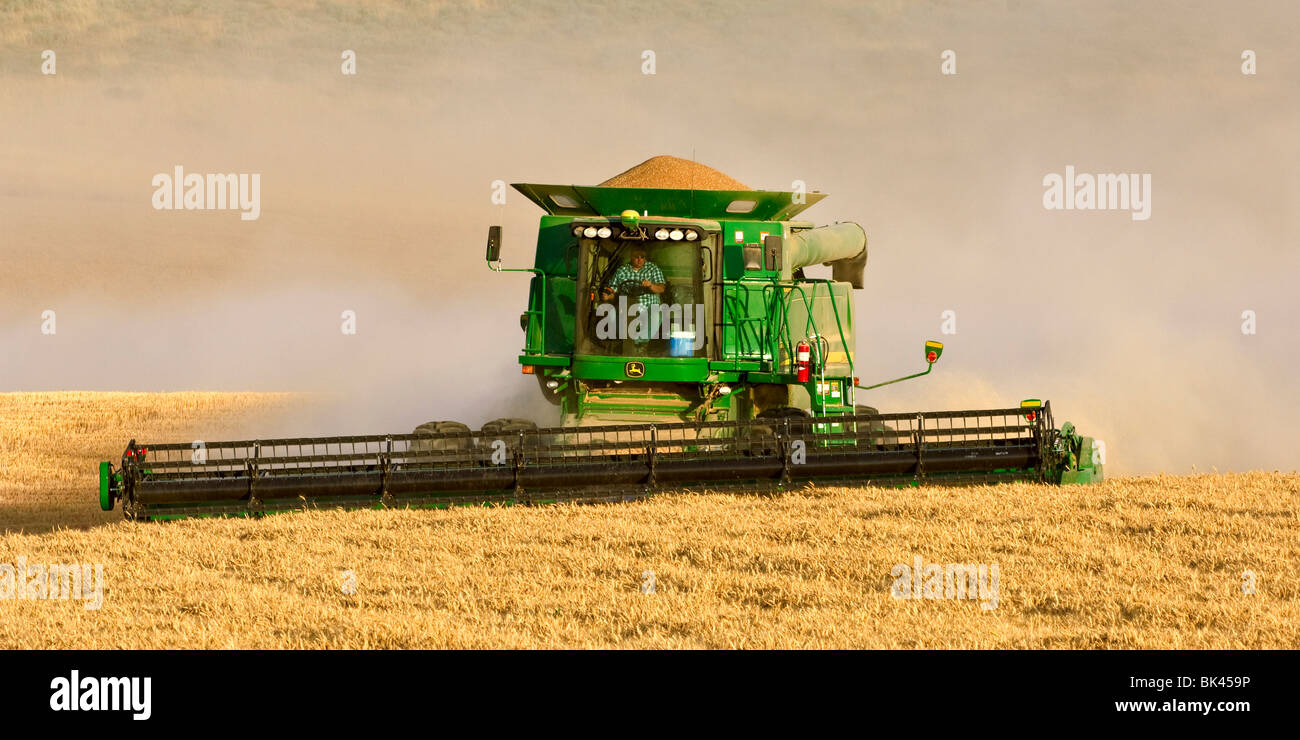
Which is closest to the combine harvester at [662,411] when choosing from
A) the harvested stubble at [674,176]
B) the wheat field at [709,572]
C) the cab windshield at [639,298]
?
the cab windshield at [639,298]

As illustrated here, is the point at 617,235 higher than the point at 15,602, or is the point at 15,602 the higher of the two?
the point at 617,235

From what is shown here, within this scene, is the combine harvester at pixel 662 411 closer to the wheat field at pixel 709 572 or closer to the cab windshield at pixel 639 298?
the cab windshield at pixel 639 298

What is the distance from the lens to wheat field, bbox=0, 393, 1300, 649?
A: 639 centimetres

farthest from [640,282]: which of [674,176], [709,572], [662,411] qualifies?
[674,176]

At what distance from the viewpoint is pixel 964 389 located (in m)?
17.1

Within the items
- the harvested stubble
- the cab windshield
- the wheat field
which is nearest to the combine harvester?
the cab windshield

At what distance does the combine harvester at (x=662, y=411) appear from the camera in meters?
9.91

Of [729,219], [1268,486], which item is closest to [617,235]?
[729,219]

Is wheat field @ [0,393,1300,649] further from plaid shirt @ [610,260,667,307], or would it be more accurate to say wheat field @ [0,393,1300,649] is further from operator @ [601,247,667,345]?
plaid shirt @ [610,260,667,307]

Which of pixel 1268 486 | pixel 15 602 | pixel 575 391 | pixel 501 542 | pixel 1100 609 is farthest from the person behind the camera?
pixel 575 391

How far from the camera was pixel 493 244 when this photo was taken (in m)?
11.5

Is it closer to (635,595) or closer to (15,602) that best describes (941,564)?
(635,595)

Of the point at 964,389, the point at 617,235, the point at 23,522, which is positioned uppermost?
the point at 617,235

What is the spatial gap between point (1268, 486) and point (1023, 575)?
15.0 feet
